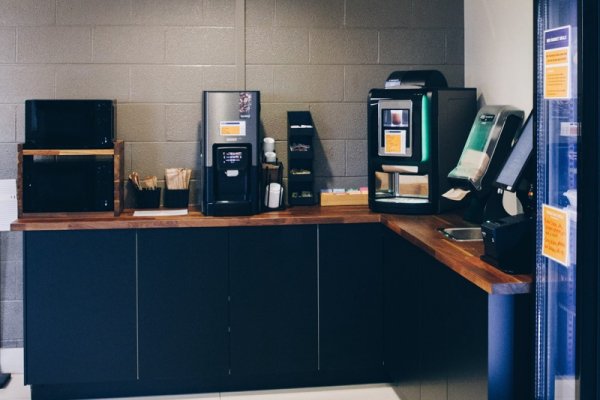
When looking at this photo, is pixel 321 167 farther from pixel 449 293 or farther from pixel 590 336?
pixel 590 336

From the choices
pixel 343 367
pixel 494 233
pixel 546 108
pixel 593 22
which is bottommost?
pixel 343 367

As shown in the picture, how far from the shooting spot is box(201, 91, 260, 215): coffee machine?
410cm

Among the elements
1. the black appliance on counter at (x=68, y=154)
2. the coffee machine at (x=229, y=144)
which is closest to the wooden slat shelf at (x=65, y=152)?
the black appliance on counter at (x=68, y=154)

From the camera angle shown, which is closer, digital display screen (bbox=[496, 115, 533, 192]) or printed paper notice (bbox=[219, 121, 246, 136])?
digital display screen (bbox=[496, 115, 533, 192])

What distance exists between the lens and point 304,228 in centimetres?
409

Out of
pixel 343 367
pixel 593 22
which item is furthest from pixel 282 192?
pixel 593 22

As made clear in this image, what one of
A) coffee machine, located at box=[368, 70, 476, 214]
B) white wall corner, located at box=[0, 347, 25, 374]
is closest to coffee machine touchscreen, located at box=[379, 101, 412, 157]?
coffee machine, located at box=[368, 70, 476, 214]

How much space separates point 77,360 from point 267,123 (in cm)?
162

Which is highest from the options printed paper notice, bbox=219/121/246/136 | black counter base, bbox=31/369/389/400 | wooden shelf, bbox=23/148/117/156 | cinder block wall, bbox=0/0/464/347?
cinder block wall, bbox=0/0/464/347

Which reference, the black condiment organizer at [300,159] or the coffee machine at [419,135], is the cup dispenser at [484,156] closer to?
the coffee machine at [419,135]

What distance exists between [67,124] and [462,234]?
2.02m

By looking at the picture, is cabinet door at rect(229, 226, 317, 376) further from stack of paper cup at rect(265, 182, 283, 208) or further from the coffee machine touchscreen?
the coffee machine touchscreen

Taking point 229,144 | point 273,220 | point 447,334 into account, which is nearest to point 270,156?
point 229,144

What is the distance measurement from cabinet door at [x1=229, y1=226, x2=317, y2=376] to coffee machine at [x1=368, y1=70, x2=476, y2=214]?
0.49 meters
